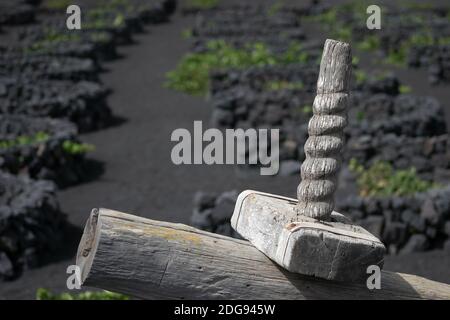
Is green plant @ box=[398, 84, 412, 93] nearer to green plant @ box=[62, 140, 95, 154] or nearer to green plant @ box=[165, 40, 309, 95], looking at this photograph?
green plant @ box=[165, 40, 309, 95]

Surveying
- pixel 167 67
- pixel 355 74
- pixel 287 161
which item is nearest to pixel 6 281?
pixel 287 161

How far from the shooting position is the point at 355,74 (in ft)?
63.3

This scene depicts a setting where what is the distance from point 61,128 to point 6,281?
570 cm

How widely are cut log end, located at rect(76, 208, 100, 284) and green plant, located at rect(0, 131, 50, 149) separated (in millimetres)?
9885

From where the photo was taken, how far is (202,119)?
59.5 feet

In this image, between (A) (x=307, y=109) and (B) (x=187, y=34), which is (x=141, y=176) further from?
(B) (x=187, y=34)

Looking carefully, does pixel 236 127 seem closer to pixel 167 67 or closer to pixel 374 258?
pixel 167 67

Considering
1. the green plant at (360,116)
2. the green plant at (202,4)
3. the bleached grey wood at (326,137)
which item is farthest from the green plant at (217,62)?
the bleached grey wood at (326,137)

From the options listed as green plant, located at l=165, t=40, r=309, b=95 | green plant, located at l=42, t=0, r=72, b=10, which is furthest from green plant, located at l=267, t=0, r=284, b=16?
green plant, located at l=42, t=0, r=72, b=10

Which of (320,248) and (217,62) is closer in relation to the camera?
(320,248)

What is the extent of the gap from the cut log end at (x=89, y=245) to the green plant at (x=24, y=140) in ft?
32.4

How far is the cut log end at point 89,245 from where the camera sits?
3.66m

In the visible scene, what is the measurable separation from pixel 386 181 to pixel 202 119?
23.6 feet

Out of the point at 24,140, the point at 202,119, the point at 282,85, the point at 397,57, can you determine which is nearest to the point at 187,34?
the point at 397,57
